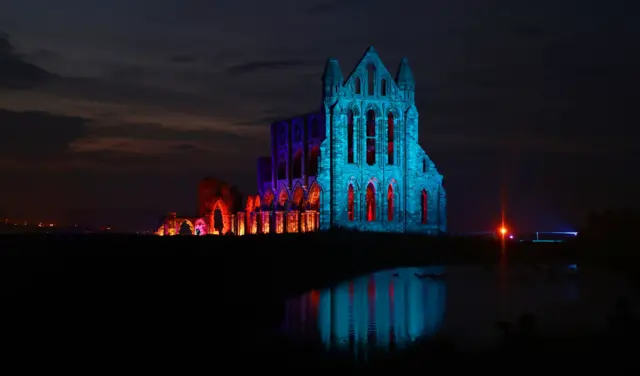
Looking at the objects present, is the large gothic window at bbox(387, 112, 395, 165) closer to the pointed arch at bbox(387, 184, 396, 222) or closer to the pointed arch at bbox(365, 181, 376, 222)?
the pointed arch at bbox(387, 184, 396, 222)

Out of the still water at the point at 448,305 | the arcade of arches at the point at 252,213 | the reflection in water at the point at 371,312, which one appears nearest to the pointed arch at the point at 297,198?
the arcade of arches at the point at 252,213

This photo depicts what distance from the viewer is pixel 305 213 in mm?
78500

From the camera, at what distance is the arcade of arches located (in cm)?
7906

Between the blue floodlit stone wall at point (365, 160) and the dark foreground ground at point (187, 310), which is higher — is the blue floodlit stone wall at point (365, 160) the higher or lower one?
the higher one

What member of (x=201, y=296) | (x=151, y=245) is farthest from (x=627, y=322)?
(x=151, y=245)

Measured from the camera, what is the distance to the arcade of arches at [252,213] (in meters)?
79.1

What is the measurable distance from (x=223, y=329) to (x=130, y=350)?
5.04 meters

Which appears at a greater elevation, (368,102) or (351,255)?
(368,102)

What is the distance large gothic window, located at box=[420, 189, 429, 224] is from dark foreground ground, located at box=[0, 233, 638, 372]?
19.9 metres

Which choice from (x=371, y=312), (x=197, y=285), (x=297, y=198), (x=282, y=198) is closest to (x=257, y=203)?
(x=282, y=198)

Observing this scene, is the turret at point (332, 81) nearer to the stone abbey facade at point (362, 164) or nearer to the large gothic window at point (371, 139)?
the stone abbey facade at point (362, 164)

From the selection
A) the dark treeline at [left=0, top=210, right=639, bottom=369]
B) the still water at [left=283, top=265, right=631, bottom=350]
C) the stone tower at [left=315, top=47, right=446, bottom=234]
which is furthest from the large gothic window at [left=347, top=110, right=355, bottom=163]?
the still water at [left=283, top=265, right=631, bottom=350]

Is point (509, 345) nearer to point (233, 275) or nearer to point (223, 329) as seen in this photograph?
point (223, 329)

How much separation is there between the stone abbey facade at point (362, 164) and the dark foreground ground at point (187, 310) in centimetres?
1438
